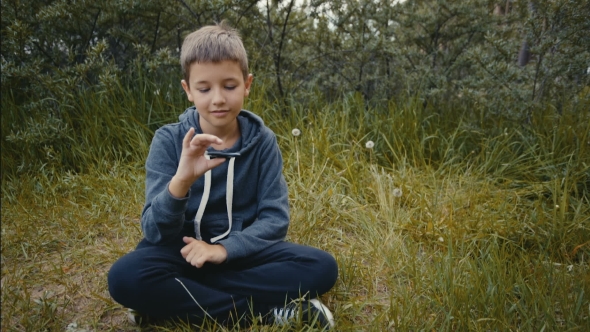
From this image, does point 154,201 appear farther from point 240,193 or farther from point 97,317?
point 97,317

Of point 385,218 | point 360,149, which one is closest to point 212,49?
point 385,218

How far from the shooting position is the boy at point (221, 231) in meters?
1.84

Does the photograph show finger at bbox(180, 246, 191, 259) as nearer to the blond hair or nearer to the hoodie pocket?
the hoodie pocket

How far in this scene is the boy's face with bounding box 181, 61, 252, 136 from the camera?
1896 mm

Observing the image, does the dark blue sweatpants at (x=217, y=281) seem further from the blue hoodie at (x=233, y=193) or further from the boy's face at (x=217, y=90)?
the boy's face at (x=217, y=90)

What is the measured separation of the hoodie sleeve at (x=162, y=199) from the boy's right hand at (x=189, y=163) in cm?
4

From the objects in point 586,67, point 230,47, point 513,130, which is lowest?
point 513,130


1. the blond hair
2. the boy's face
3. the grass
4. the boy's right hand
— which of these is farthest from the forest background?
the blond hair

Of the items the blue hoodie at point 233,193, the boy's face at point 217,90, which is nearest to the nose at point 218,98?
the boy's face at point 217,90

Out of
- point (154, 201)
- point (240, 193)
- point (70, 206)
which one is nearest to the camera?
point (154, 201)

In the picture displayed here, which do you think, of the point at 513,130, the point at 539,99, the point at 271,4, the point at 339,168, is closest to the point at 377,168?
the point at 339,168

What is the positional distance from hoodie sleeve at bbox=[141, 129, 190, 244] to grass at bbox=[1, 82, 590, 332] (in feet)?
1.26

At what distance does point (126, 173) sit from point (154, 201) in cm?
154

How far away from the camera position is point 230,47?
1.92 m
